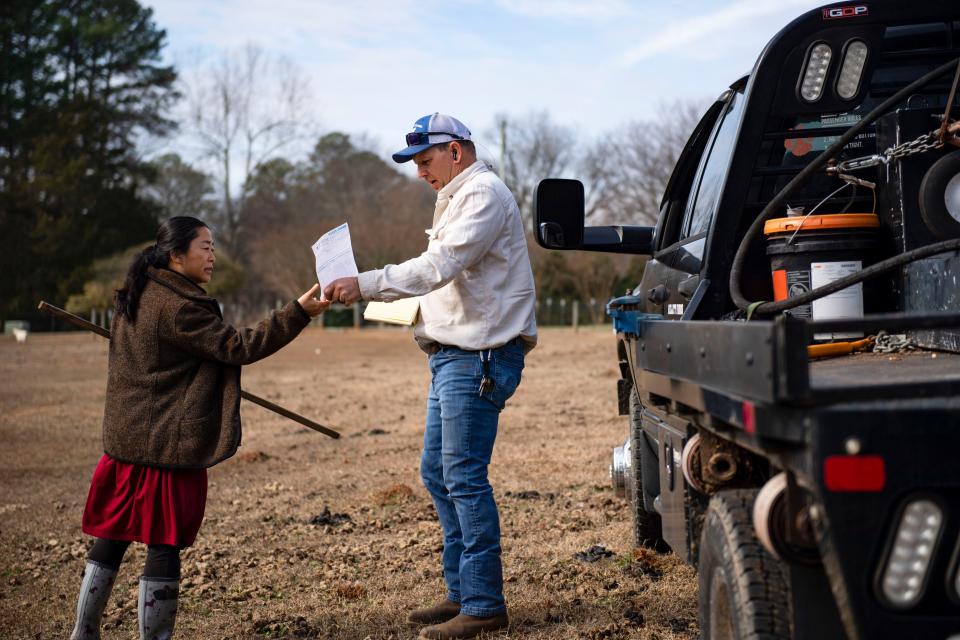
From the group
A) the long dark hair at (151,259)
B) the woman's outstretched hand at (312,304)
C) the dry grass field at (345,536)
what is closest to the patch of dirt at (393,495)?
the dry grass field at (345,536)

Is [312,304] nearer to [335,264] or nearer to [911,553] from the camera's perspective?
[335,264]

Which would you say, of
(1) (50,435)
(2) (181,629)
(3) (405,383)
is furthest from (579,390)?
(2) (181,629)

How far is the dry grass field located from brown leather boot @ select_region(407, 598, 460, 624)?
0.10 metres

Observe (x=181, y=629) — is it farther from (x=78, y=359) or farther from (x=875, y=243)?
(x=78, y=359)

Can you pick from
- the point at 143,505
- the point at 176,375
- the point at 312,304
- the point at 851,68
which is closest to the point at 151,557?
the point at 143,505

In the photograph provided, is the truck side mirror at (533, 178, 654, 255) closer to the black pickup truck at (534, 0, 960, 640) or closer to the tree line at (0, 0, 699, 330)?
the black pickup truck at (534, 0, 960, 640)

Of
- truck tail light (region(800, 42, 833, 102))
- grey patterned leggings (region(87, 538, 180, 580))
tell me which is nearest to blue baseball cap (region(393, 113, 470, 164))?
truck tail light (region(800, 42, 833, 102))

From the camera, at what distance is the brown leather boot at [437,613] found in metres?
4.31

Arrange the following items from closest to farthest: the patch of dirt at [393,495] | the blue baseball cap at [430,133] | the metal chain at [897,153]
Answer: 1. the metal chain at [897,153]
2. the blue baseball cap at [430,133]
3. the patch of dirt at [393,495]

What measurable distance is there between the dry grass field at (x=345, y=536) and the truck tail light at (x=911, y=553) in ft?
6.97

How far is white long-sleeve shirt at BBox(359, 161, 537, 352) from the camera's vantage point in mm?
3979

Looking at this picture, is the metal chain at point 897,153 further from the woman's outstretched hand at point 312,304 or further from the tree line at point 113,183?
the tree line at point 113,183

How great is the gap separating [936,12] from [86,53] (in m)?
47.3

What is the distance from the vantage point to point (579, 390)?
14523mm
